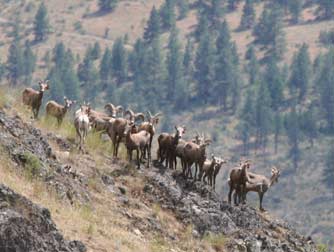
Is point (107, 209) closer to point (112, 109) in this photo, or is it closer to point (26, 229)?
point (26, 229)

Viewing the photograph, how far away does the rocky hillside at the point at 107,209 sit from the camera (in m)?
15.1

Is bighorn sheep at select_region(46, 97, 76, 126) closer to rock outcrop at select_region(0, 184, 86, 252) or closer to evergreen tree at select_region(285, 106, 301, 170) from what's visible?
rock outcrop at select_region(0, 184, 86, 252)

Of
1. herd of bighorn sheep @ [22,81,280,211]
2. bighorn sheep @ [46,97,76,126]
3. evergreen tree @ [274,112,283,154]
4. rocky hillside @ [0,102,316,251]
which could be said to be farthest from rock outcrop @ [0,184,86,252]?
evergreen tree @ [274,112,283,154]

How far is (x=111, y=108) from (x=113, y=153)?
797 cm

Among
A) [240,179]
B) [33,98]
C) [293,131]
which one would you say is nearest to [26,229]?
[240,179]

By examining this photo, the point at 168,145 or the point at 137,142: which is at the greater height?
the point at 137,142

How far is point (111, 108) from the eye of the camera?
3331 cm

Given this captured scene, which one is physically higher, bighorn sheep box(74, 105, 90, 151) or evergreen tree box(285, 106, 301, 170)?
bighorn sheep box(74, 105, 90, 151)

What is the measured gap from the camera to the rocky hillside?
1509 centimetres

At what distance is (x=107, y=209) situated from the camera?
66.5ft

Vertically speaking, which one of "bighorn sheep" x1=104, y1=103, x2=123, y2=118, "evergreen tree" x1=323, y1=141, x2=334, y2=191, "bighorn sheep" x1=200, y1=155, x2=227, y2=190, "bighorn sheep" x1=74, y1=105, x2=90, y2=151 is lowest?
"evergreen tree" x1=323, y1=141, x2=334, y2=191

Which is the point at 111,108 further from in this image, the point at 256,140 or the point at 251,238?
the point at 256,140

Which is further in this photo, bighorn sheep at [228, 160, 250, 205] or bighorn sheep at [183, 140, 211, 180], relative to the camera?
bighorn sheep at [228, 160, 250, 205]

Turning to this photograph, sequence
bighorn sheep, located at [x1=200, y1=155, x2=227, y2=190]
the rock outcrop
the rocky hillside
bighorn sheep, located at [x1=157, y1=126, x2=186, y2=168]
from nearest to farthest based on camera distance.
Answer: the rock outcrop
the rocky hillside
bighorn sheep, located at [x1=157, y1=126, x2=186, y2=168]
bighorn sheep, located at [x1=200, y1=155, x2=227, y2=190]
